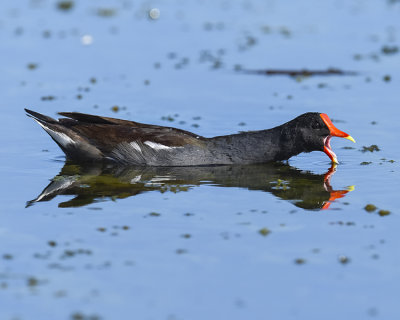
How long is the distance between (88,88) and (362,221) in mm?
7025

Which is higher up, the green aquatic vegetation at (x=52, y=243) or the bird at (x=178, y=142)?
the bird at (x=178, y=142)

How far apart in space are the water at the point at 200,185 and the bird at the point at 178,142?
20 centimetres

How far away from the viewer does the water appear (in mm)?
6504

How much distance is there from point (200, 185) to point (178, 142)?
0.93m

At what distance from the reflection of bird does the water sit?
0.03 metres

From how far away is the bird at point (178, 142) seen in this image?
412 inches

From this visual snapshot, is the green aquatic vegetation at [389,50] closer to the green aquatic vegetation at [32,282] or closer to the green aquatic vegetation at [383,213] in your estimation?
the green aquatic vegetation at [383,213]

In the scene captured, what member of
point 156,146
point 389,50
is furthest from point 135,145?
point 389,50

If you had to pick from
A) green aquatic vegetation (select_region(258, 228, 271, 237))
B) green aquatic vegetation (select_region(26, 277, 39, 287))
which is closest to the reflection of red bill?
green aquatic vegetation (select_region(258, 228, 271, 237))

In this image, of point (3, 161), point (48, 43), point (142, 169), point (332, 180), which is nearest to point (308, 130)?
point (332, 180)

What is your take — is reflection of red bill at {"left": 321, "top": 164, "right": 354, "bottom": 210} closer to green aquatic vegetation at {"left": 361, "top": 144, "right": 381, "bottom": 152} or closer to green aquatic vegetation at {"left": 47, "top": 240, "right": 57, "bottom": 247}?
green aquatic vegetation at {"left": 361, "top": 144, "right": 381, "bottom": 152}

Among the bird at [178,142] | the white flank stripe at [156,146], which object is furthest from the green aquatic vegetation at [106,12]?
the white flank stripe at [156,146]

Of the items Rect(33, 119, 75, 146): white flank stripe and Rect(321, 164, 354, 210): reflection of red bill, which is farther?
Rect(33, 119, 75, 146): white flank stripe

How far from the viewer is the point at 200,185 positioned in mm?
9688
